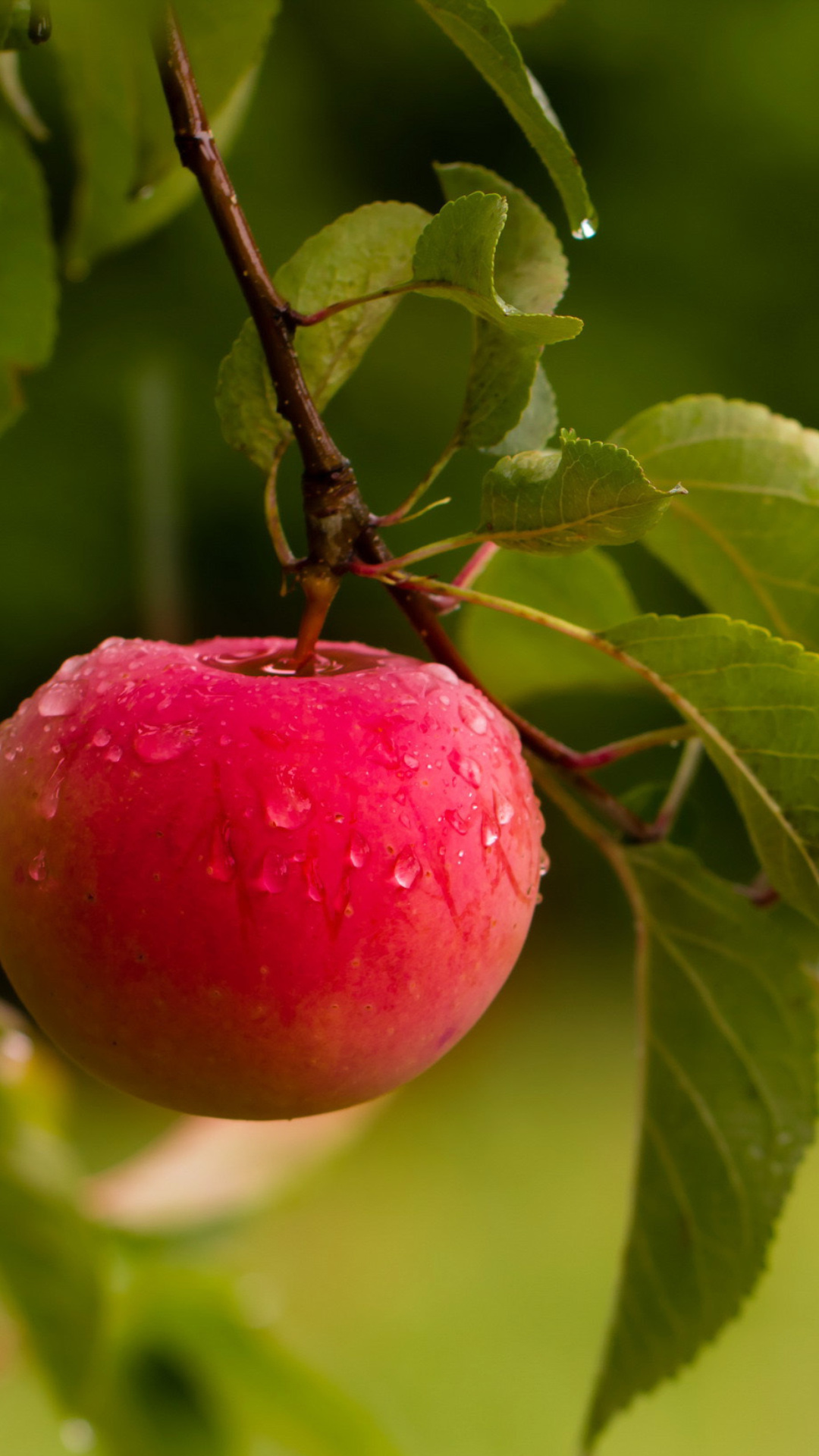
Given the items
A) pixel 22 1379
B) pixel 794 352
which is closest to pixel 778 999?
pixel 22 1379

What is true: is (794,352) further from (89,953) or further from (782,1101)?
(89,953)

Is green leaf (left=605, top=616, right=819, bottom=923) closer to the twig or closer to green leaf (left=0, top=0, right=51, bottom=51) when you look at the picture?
the twig

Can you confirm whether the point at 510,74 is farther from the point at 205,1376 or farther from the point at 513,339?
the point at 205,1376

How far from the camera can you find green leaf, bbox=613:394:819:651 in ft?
1.32

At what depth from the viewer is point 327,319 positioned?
0.33 m

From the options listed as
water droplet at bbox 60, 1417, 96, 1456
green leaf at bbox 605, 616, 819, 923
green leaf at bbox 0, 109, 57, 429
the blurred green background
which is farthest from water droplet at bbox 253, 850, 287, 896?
the blurred green background

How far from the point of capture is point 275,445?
1.09 feet

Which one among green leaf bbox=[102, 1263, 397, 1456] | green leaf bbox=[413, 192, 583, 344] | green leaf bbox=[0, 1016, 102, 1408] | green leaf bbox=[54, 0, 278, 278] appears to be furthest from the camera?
green leaf bbox=[102, 1263, 397, 1456]

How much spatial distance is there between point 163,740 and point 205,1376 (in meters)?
0.64

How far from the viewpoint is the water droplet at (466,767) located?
12.1 inches

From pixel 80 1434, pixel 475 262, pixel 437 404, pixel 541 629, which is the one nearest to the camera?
pixel 475 262

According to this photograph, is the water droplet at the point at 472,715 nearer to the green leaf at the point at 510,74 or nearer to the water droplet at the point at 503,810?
the water droplet at the point at 503,810

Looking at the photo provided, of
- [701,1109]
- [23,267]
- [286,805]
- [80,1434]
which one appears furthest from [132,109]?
[80,1434]

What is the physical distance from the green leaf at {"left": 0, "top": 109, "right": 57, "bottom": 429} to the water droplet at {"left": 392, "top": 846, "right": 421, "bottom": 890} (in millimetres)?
242
